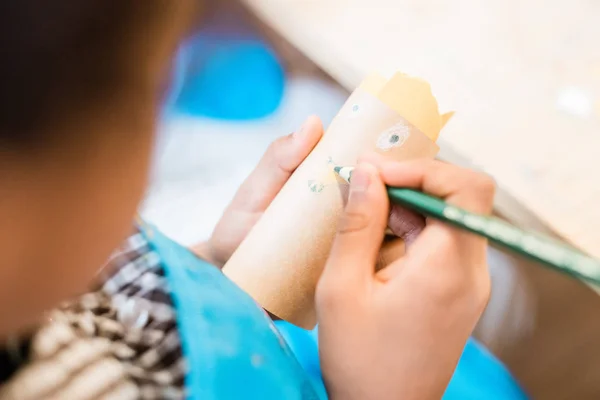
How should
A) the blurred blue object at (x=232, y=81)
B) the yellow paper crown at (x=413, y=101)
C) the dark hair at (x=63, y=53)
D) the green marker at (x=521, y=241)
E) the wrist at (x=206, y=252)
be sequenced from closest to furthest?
the dark hair at (x=63, y=53)
the green marker at (x=521, y=241)
the yellow paper crown at (x=413, y=101)
the wrist at (x=206, y=252)
the blurred blue object at (x=232, y=81)

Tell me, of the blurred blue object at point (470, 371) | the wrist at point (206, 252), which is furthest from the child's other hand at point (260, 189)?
the blurred blue object at point (470, 371)

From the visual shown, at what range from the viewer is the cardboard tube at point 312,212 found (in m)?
0.43

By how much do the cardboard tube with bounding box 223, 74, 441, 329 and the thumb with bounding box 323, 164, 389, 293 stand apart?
66 mm

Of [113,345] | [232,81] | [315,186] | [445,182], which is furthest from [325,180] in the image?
[232,81]

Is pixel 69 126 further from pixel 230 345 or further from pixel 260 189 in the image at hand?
pixel 260 189

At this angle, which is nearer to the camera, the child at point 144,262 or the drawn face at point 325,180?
the child at point 144,262

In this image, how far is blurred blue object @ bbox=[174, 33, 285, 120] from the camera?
85 cm

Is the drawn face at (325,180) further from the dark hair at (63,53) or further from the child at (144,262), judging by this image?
the dark hair at (63,53)

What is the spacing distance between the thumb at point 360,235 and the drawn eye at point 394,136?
7 cm

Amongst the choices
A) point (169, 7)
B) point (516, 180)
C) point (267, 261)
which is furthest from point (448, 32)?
point (169, 7)

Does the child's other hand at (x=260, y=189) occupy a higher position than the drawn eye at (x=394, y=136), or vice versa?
the drawn eye at (x=394, y=136)

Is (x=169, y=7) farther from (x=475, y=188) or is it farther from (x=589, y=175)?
(x=589, y=175)

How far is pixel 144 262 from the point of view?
0.45 meters

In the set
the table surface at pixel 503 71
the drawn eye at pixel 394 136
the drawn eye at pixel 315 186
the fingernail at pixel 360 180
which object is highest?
the table surface at pixel 503 71
